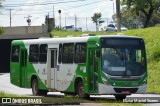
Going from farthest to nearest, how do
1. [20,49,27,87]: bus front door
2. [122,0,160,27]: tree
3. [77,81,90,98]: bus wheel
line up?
[122,0,160,27]: tree
[20,49,27,87]: bus front door
[77,81,90,98]: bus wheel

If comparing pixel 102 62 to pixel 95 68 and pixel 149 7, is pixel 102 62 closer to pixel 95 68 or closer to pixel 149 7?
pixel 95 68

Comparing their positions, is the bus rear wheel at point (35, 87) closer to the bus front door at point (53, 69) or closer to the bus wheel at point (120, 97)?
the bus front door at point (53, 69)

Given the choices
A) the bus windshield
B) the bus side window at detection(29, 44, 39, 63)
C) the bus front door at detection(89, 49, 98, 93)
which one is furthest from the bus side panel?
the bus windshield

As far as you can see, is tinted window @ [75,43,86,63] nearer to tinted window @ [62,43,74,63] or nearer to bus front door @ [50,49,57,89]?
tinted window @ [62,43,74,63]

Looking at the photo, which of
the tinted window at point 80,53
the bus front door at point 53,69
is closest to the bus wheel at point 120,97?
the tinted window at point 80,53

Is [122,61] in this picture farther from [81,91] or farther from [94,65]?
[81,91]

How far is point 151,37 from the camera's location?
1903 inches

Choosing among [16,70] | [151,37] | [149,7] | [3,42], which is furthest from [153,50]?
[149,7]

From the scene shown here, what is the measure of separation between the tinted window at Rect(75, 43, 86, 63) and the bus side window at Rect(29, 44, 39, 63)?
4.29 meters

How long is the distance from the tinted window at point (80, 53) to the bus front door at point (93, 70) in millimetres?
566

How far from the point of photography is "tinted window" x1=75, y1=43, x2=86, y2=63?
2617cm

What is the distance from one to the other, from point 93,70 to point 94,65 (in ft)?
0.79

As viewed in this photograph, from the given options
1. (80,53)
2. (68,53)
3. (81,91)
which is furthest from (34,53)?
(81,91)

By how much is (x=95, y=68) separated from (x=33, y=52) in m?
6.60
